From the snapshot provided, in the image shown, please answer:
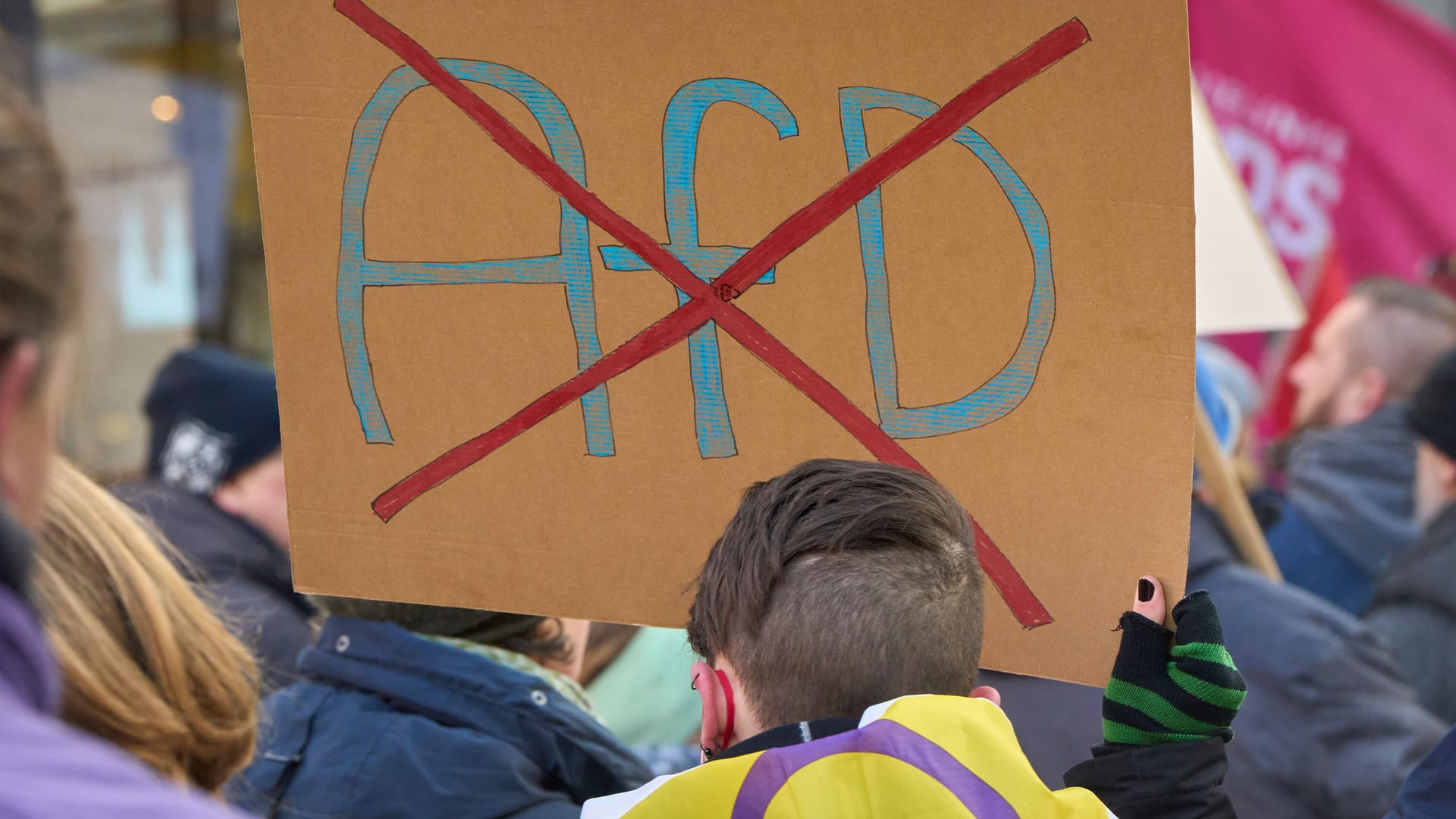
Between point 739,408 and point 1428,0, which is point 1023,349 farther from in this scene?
point 1428,0

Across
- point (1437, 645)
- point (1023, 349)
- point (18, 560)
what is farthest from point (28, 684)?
point (1437, 645)

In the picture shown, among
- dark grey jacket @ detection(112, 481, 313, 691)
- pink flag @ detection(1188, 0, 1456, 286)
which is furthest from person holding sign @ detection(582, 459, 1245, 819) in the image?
pink flag @ detection(1188, 0, 1456, 286)

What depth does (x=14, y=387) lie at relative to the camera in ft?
1.92

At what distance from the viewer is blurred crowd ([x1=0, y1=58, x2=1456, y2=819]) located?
0.61 meters

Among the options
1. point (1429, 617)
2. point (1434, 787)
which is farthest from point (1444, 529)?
point (1434, 787)

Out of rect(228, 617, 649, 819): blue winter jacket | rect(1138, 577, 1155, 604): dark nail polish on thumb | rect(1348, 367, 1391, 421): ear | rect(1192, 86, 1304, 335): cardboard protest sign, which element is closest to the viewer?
rect(1138, 577, 1155, 604): dark nail polish on thumb

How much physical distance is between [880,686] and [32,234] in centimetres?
71

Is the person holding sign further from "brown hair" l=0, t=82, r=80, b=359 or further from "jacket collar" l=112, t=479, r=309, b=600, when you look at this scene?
"jacket collar" l=112, t=479, r=309, b=600

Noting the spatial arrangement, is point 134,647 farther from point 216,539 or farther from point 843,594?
point 216,539

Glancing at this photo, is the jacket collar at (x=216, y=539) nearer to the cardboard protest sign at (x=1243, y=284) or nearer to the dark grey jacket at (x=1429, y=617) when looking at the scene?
the cardboard protest sign at (x=1243, y=284)

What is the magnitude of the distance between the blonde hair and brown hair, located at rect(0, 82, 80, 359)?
59 centimetres

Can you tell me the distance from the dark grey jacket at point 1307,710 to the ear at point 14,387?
6.01 ft

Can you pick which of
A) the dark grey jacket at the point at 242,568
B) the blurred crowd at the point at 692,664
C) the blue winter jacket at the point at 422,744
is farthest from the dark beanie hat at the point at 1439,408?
the dark grey jacket at the point at 242,568

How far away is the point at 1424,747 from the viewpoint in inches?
88.2
